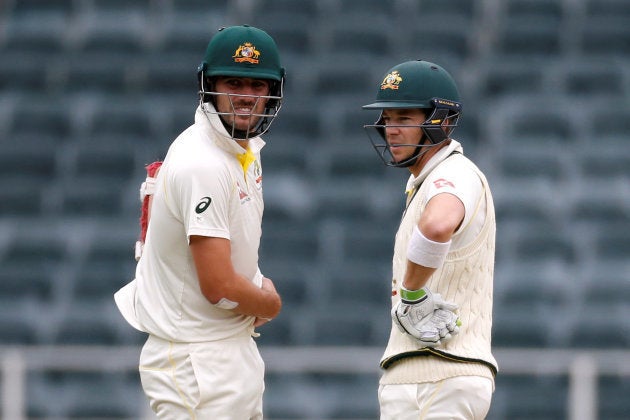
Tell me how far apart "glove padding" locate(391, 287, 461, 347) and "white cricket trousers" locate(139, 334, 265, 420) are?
17.9 inches

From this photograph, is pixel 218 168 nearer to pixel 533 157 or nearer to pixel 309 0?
pixel 533 157

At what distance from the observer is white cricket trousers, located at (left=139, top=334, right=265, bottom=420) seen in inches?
136

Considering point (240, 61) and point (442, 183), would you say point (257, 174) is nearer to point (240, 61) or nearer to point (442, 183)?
point (240, 61)

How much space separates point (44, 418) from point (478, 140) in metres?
2.86

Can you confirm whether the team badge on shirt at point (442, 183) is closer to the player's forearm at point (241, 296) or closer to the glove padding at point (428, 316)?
the glove padding at point (428, 316)

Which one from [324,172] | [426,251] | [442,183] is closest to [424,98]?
[442,183]

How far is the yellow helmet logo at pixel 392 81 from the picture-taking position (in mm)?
3627

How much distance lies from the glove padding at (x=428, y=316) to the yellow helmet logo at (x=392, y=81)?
571mm

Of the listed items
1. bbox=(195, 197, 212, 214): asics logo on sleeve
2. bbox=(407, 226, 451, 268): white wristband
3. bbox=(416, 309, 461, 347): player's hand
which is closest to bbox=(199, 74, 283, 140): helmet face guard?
bbox=(195, 197, 212, 214): asics logo on sleeve

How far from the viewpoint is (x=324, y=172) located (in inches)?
297

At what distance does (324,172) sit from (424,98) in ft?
13.0

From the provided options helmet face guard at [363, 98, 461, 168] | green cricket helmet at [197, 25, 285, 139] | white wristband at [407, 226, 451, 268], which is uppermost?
green cricket helmet at [197, 25, 285, 139]

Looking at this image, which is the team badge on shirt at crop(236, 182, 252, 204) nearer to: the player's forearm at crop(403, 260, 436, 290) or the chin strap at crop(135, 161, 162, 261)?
the chin strap at crop(135, 161, 162, 261)

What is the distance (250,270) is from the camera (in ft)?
11.8
